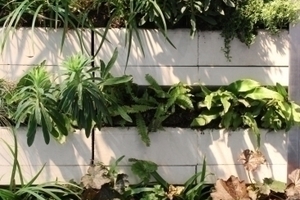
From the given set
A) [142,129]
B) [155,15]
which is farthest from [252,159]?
[155,15]

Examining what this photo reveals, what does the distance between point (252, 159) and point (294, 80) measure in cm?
44

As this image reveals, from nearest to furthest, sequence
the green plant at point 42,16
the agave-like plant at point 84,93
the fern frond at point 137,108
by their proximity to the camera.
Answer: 1. the agave-like plant at point 84,93
2. the green plant at point 42,16
3. the fern frond at point 137,108

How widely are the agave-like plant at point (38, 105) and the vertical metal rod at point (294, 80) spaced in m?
1.10

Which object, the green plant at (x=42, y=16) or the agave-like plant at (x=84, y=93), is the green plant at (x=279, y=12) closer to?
the agave-like plant at (x=84, y=93)

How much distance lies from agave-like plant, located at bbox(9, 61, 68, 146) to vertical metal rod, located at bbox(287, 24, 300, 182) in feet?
3.60

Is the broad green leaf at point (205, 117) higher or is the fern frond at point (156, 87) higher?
the fern frond at point (156, 87)

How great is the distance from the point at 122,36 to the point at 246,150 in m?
0.82

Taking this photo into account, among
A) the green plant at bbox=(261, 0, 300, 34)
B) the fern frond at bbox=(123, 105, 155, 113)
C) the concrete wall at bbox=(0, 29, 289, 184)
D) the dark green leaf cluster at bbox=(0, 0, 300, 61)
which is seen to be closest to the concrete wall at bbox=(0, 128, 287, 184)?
the concrete wall at bbox=(0, 29, 289, 184)

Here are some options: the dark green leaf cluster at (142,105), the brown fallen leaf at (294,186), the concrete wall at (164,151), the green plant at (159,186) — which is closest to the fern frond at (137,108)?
the dark green leaf cluster at (142,105)

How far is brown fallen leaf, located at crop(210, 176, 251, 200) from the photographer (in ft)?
8.62

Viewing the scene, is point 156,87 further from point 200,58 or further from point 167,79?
point 200,58

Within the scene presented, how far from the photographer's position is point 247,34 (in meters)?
2.68

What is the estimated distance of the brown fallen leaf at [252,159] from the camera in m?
2.67

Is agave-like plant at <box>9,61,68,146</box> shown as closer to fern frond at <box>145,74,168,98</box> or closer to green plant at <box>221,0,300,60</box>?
fern frond at <box>145,74,168,98</box>
